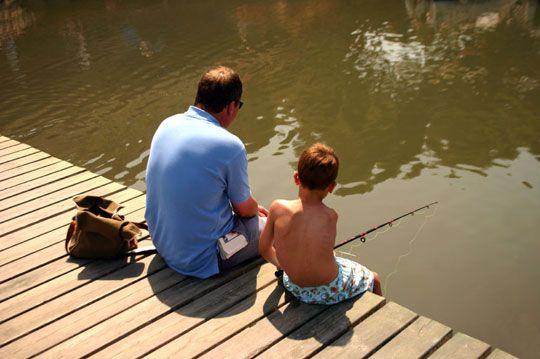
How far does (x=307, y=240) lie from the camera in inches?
118

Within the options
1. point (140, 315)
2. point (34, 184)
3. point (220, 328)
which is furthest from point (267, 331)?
point (34, 184)

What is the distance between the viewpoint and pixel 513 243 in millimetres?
5223

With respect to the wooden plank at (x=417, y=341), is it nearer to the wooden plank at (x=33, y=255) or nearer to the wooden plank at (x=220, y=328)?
the wooden plank at (x=220, y=328)

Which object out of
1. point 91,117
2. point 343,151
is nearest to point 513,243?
point 343,151

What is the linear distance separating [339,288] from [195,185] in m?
1.06

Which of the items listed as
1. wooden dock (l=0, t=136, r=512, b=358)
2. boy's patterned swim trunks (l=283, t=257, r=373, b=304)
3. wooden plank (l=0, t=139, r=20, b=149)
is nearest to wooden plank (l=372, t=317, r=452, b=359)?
wooden dock (l=0, t=136, r=512, b=358)

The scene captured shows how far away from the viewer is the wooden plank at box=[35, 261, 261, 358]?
307 cm

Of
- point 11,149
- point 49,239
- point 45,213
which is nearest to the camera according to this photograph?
point 49,239

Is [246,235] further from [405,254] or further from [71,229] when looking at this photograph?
[405,254]

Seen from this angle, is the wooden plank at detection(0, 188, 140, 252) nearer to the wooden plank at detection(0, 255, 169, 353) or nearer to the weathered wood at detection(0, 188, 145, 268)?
the weathered wood at detection(0, 188, 145, 268)

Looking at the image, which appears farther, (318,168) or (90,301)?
(90,301)

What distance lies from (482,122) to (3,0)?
22.9m

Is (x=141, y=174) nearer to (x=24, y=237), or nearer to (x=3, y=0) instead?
(x=24, y=237)

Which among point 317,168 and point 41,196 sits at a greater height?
point 317,168
